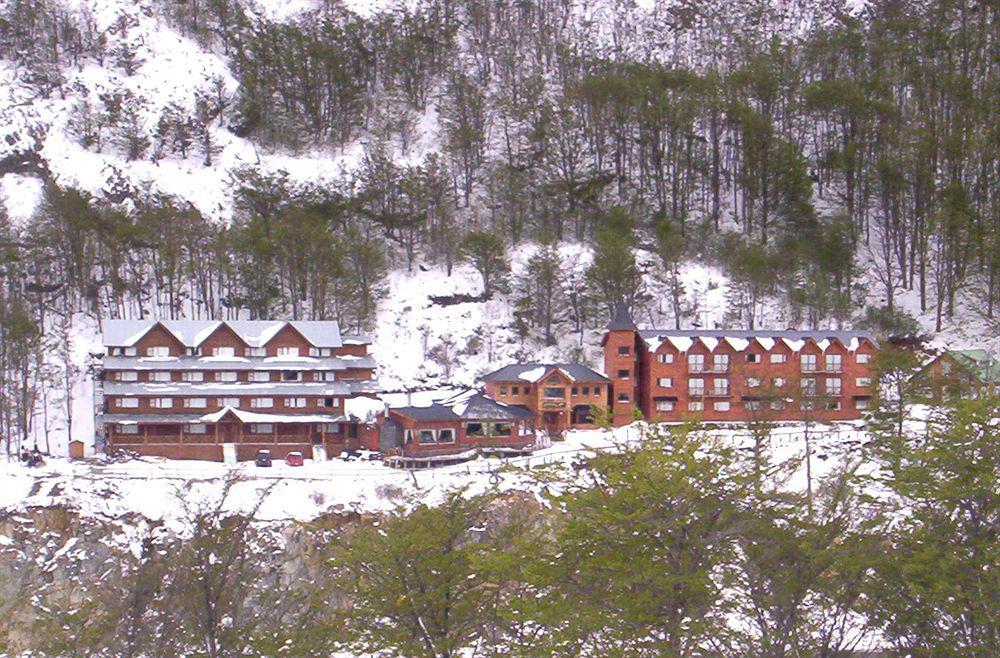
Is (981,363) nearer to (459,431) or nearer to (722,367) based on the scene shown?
(722,367)

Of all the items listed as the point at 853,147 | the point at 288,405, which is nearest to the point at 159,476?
the point at 288,405

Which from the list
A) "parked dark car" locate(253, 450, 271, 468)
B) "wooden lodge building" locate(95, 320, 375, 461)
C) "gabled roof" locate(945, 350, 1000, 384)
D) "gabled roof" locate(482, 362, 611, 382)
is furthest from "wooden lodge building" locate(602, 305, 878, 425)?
"parked dark car" locate(253, 450, 271, 468)

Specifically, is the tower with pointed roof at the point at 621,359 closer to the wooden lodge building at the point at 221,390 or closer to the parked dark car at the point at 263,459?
the wooden lodge building at the point at 221,390

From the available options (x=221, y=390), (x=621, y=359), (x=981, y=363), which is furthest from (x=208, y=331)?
(x=981, y=363)

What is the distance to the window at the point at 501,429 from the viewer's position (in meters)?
47.3

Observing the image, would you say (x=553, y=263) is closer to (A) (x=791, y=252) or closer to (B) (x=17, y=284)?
(A) (x=791, y=252)

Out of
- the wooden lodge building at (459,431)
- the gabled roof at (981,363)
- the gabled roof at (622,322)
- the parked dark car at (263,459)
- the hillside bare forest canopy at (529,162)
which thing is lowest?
the parked dark car at (263,459)

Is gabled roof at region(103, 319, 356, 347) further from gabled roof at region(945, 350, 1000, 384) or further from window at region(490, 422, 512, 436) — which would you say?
gabled roof at region(945, 350, 1000, 384)

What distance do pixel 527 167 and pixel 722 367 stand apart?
120ft

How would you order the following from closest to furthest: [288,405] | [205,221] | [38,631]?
[38,631] < [288,405] < [205,221]

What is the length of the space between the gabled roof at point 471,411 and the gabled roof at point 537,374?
337 cm

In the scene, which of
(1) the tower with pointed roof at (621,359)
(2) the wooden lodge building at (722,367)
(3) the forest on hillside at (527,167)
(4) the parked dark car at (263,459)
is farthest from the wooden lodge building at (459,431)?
(3) the forest on hillside at (527,167)

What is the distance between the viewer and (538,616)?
17297 millimetres

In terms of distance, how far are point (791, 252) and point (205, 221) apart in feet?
142
